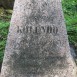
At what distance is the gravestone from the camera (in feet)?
17.3

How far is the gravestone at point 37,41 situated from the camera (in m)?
5.27

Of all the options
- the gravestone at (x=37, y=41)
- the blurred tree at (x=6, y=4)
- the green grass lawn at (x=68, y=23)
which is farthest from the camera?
the blurred tree at (x=6, y=4)

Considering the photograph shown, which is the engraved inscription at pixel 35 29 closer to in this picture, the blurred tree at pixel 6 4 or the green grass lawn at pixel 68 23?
the green grass lawn at pixel 68 23

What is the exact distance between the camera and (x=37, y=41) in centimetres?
536

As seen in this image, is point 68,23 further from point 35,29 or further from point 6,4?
point 35,29

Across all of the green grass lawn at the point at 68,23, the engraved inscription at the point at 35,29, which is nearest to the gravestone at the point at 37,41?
the engraved inscription at the point at 35,29

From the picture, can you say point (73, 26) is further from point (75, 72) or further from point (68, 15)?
point (75, 72)

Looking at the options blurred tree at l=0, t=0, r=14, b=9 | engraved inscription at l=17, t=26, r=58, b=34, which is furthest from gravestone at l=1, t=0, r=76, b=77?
blurred tree at l=0, t=0, r=14, b=9

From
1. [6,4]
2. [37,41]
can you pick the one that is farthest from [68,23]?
[37,41]

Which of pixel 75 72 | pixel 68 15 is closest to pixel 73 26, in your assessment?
pixel 68 15

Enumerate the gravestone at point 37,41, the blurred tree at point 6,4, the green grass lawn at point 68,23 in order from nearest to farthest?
1. the gravestone at point 37,41
2. the green grass lawn at point 68,23
3. the blurred tree at point 6,4

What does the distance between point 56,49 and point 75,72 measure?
669 millimetres

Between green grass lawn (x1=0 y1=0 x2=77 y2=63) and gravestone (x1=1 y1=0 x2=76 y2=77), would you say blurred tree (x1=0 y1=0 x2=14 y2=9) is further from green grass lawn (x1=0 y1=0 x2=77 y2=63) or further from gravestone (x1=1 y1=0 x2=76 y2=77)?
gravestone (x1=1 y1=0 x2=76 y2=77)

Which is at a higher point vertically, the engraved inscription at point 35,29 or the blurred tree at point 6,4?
the engraved inscription at point 35,29
